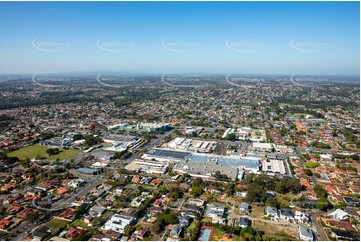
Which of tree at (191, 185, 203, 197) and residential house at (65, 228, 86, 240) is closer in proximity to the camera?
residential house at (65, 228, 86, 240)

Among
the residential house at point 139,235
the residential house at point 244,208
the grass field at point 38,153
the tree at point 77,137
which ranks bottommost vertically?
the grass field at point 38,153

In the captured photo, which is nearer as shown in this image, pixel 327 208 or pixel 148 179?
pixel 327 208

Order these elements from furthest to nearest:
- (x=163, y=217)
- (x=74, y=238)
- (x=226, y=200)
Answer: (x=226, y=200) → (x=163, y=217) → (x=74, y=238)

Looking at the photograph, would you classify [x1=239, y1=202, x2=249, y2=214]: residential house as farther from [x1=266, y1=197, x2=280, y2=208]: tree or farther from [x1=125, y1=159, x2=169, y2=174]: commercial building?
[x1=125, y1=159, x2=169, y2=174]: commercial building

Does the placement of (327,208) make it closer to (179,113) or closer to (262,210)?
(262,210)

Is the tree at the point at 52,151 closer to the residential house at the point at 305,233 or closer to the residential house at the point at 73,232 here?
the residential house at the point at 73,232

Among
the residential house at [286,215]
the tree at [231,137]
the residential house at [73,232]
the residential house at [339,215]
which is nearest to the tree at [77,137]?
the tree at [231,137]

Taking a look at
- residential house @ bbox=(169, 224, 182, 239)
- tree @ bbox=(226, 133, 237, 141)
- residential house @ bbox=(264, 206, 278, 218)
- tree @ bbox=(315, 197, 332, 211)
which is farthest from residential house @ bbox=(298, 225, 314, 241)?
tree @ bbox=(226, 133, 237, 141)

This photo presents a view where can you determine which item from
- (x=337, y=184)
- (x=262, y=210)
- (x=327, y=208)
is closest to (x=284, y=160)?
(x=337, y=184)

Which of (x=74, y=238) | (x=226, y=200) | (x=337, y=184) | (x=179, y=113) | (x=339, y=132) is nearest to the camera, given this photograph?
(x=74, y=238)
